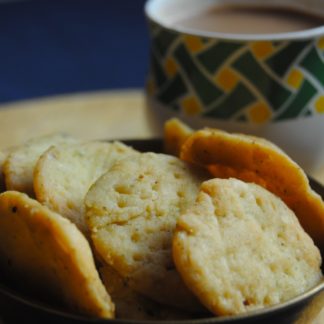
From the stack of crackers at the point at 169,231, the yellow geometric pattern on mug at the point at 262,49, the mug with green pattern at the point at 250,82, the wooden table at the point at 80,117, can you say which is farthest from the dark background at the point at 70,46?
the stack of crackers at the point at 169,231

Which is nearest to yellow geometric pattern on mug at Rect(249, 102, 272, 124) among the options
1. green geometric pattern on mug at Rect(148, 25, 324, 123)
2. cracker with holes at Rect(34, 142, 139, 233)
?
green geometric pattern on mug at Rect(148, 25, 324, 123)

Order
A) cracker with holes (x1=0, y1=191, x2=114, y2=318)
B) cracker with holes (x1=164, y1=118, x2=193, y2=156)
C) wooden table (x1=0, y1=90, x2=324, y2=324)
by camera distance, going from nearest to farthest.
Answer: cracker with holes (x1=0, y1=191, x2=114, y2=318), cracker with holes (x1=164, y1=118, x2=193, y2=156), wooden table (x1=0, y1=90, x2=324, y2=324)

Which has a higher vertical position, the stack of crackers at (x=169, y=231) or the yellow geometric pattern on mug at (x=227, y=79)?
the yellow geometric pattern on mug at (x=227, y=79)

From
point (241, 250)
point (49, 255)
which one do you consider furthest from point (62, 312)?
point (241, 250)

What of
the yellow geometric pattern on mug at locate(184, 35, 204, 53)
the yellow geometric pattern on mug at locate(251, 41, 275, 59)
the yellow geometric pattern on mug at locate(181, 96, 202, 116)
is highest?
the yellow geometric pattern on mug at locate(251, 41, 275, 59)

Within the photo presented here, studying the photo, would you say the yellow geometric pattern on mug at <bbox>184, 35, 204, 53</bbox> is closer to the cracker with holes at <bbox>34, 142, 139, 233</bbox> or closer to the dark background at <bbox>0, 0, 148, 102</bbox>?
the cracker with holes at <bbox>34, 142, 139, 233</bbox>

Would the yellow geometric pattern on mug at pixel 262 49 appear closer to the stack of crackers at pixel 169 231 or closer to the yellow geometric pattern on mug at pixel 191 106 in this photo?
the yellow geometric pattern on mug at pixel 191 106

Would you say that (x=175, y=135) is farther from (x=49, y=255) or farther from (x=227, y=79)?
(x=49, y=255)
